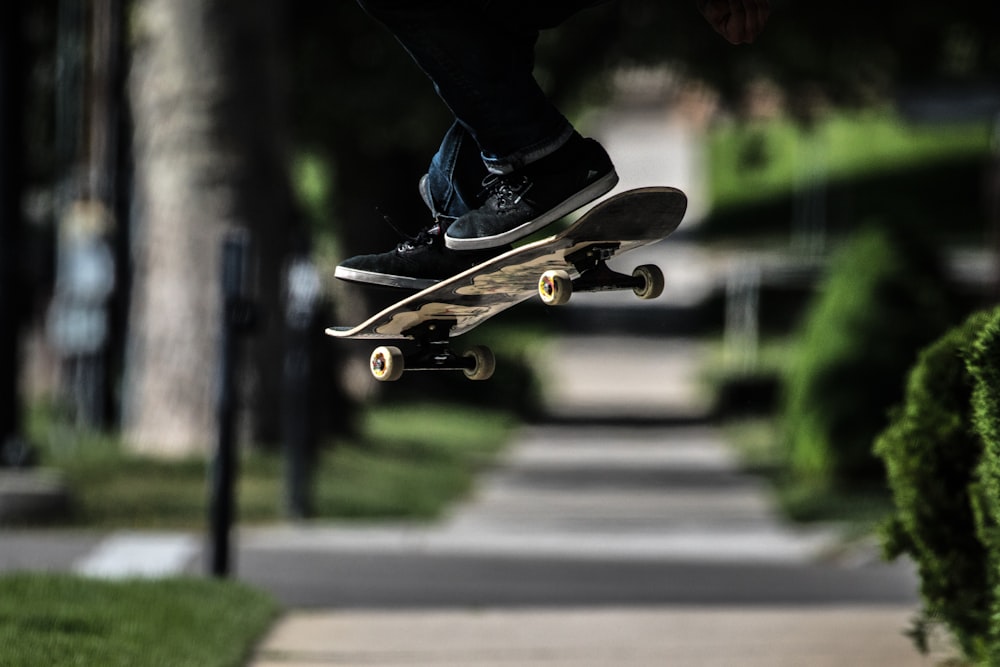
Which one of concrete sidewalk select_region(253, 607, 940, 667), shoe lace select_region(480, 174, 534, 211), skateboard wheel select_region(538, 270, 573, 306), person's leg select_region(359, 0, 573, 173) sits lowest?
concrete sidewalk select_region(253, 607, 940, 667)

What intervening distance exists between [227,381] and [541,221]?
3.61m

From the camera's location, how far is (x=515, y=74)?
14.1 ft

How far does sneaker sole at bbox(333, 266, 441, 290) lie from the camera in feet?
14.7

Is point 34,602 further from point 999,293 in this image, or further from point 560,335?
point 560,335

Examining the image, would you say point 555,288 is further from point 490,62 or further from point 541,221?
point 490,62

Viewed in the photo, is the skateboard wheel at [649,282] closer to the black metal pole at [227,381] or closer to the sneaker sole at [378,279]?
the sneaker sole at [378,279]

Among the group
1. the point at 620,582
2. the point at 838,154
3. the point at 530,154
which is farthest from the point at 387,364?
the point at 838,154

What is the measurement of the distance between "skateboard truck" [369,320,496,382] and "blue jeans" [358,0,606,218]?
24.0 inches

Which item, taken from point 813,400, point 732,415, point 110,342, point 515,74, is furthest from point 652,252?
point 515,74

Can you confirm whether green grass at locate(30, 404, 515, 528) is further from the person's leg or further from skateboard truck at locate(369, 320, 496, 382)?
the person's leg

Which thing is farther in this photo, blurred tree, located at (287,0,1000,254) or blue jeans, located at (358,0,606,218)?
blurred tree, located at (287,0,1000,254)

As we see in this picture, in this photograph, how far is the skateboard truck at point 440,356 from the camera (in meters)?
4.80

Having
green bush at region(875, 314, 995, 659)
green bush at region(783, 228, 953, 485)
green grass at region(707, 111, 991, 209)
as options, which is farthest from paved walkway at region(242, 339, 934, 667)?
green grass at region(707, 111, 991, 209)

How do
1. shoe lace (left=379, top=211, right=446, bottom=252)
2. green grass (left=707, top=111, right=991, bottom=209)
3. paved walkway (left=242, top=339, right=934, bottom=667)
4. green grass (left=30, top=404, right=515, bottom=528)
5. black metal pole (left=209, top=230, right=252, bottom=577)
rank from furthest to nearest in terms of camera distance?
green grass (left=707, top=111, right=991, bottom=209)
green grass (left=30, top=404, right=515, bottom=528)
black metal pole (left=209, top=230, right=252, bottom=577)
paved walkway (left=242, top=339, right=934, bottom=667)
shoe lace (left=379, top=211, right=446, bottom=252)
